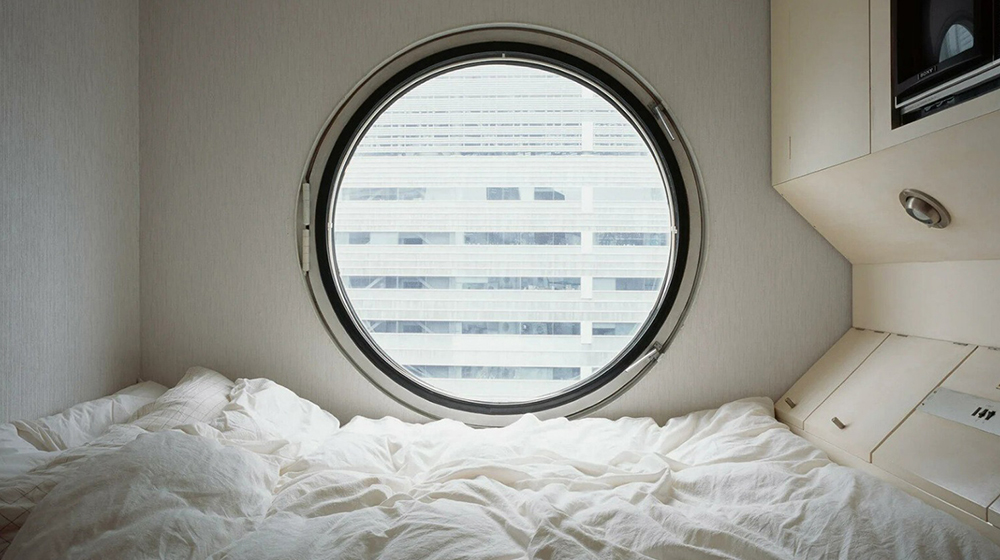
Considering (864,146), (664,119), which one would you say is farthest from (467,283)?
(864,146)

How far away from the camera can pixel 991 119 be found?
1.20 meters

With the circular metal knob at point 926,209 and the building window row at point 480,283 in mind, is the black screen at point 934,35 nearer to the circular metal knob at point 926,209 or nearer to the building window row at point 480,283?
the circular metal knob at point 926,209

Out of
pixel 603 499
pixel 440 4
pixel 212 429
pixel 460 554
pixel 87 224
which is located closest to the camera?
pixel 460 554

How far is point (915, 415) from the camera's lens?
1599 millimetres

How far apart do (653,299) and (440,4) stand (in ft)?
4.85

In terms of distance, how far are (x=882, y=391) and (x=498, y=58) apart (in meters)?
1.77

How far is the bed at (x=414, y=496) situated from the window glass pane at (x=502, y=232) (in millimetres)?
720

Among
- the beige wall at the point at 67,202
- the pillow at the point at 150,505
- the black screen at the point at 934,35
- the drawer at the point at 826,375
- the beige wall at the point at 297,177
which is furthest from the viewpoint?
the beige wall at the point at 297,177

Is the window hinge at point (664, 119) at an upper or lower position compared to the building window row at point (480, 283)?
upper

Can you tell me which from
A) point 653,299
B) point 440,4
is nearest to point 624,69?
point 440,4

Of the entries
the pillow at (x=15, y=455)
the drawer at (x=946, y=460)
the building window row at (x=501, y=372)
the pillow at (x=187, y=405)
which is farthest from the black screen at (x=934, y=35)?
the pillow at (x=15, y=455)

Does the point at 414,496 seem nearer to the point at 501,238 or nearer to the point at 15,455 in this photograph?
the point at 15,455

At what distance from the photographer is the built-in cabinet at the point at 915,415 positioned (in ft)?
4.36

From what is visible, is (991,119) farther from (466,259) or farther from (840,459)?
(466,259)
